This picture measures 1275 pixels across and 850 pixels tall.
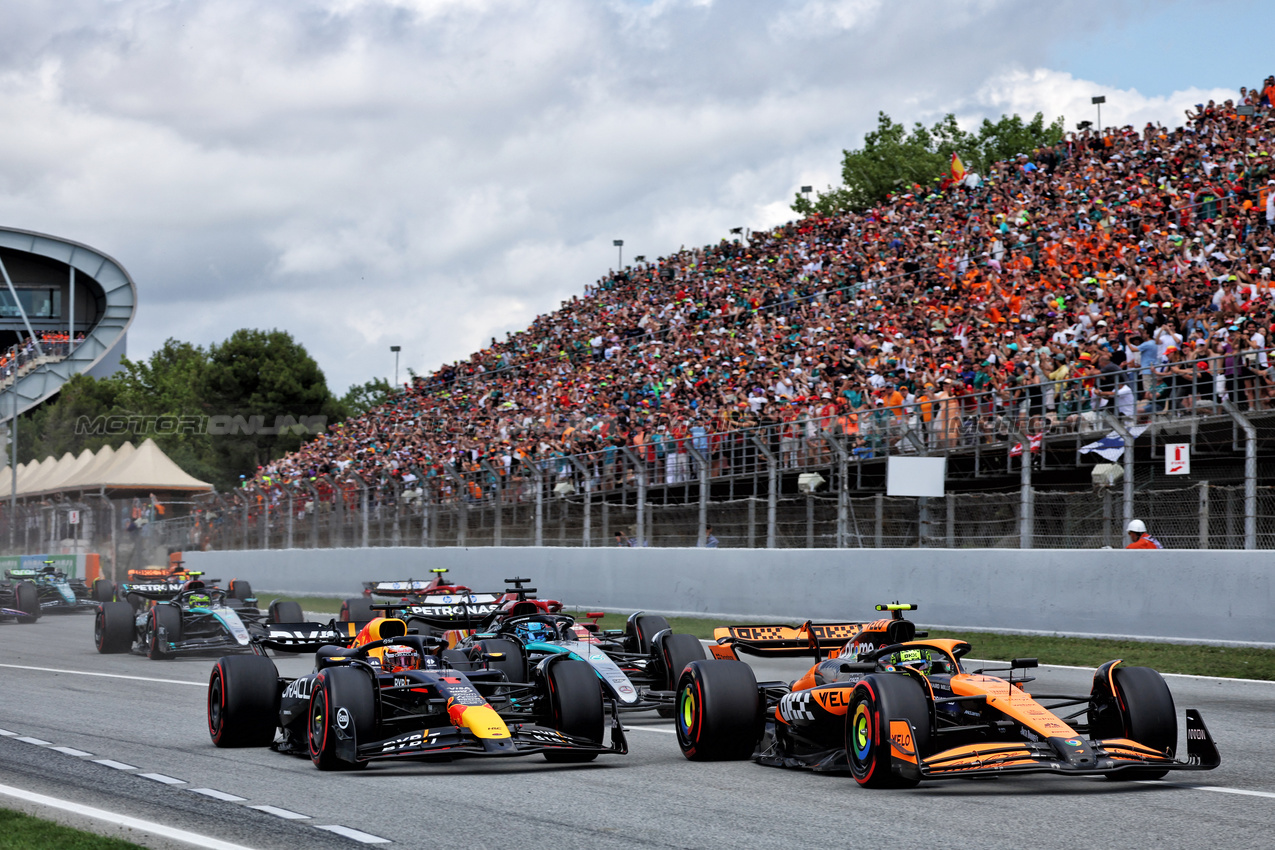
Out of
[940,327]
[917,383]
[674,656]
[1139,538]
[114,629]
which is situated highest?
[940,327]

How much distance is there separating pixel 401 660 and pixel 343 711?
41.9 inches

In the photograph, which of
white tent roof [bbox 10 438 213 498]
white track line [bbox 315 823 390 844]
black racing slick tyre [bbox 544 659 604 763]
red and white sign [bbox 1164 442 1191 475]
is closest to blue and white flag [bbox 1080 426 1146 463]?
red and white sign [bbox 1164 442 1191 475]

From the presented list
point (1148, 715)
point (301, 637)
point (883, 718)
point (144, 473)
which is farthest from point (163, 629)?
point (144, 473)

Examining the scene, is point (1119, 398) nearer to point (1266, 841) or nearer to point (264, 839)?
point (1266, 841)

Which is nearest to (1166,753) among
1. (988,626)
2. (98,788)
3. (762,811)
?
(762,811)

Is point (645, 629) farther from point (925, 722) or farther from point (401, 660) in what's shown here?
point (925, 722)

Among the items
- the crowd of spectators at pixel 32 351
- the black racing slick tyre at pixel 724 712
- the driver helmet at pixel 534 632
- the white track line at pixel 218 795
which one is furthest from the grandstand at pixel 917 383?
the crowd of spectators at pixel 32 351

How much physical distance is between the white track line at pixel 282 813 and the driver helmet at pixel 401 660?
2.28m

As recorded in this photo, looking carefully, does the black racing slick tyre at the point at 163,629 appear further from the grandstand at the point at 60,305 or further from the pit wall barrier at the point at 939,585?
the grandstand at the point at 60,305

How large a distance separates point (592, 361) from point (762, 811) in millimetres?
31818

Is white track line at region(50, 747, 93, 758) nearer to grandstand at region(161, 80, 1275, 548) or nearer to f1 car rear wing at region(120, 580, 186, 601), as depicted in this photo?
f1 car rear wing at region(120, 580, 186, 601)

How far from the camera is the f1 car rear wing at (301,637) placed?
44.9 feet

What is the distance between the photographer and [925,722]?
7863 millimetres

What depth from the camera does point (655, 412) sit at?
1174 inches
